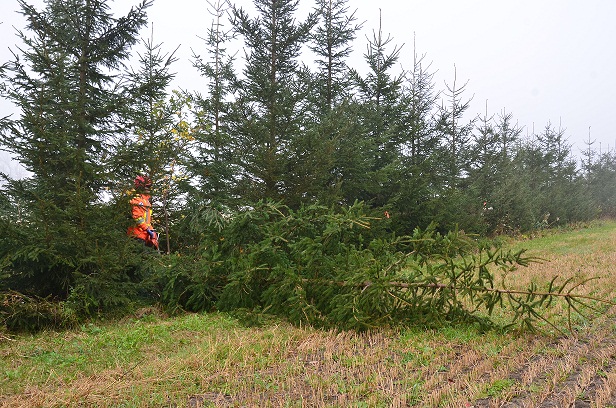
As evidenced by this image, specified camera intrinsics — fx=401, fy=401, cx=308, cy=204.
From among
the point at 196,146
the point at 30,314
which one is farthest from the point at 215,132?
the point at 30,314

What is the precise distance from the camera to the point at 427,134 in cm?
1661

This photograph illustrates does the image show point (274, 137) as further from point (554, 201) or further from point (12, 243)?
point (554, 201)

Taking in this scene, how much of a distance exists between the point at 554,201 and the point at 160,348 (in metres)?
28.4

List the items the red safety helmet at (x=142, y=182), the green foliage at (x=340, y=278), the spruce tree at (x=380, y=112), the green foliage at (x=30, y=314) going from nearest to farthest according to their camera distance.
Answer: the green foliage at (x=340, y=278) → the green foliage at (x=30, y=314) → the red safety helmet at (x=142, y=182) → the spruce tree at (x=380, y=112)

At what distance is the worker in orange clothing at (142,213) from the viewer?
6.74 meters

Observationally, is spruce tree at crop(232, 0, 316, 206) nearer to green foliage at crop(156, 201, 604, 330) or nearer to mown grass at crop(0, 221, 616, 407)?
green foliage at crop(156, 201, 604, 330)

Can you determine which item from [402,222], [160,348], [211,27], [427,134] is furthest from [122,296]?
[427,134]

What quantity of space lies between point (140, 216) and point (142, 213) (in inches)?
12.3

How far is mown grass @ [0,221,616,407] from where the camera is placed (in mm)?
3121

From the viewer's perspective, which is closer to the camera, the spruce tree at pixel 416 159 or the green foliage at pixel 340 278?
the green foliage at pixel 340 278

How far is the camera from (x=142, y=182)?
7.03m

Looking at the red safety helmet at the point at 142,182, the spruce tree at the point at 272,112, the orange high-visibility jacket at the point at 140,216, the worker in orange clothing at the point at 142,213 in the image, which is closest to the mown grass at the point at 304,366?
the orange high-visibility jacket at the point at 140,216

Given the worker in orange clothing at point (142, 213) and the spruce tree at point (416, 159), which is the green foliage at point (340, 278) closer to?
the worker in orange clothing at point (142, 213)

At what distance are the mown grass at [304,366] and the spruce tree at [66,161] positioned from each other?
106cm
